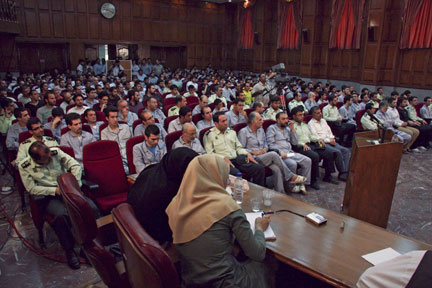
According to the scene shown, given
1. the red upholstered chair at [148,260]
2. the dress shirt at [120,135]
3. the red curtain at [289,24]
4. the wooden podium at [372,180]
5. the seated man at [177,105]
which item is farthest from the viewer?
the red curtain at [289,24]

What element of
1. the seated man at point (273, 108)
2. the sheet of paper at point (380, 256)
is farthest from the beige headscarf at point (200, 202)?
the seated man at point (273, 108)

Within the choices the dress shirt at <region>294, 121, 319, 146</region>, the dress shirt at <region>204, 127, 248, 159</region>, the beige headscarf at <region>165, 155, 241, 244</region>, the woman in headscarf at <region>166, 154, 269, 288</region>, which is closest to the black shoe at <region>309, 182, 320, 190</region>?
the dress shirt at <region>294, 121, 319, 146</region>

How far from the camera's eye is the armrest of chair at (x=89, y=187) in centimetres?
340

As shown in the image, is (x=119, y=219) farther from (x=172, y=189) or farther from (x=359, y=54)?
(x=359, y=54)

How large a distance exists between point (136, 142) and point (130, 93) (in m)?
3.70

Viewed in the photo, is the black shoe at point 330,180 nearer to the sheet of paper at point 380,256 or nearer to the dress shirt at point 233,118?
the dress shirt at point 233,118

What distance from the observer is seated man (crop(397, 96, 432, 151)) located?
7162 millimetres

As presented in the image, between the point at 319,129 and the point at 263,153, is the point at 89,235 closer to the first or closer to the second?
the point at 263,153

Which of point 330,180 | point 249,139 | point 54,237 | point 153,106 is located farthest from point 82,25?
point 330,180

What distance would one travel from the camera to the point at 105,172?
12.2 feet

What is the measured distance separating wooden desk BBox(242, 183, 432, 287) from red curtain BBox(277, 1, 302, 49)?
13.8 m

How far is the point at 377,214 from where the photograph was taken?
3.51m

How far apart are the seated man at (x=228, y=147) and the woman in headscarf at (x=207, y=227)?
8.28ft

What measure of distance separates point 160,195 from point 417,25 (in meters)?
11.2
